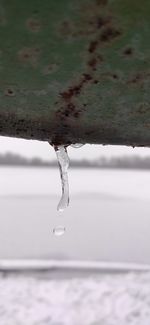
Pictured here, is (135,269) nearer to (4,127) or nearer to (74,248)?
(74,248)

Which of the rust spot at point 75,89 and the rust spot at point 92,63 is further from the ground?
the rust spot at point 92,63

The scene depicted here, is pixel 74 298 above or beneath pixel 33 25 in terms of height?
beneath

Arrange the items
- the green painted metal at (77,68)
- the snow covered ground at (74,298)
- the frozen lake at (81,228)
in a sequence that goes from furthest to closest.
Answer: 1. the frozen lake at (81,228)
2. the snow covered ground at (74,298)
3. the green painted metal at (77,68)

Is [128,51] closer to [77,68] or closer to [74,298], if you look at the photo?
[77,68]

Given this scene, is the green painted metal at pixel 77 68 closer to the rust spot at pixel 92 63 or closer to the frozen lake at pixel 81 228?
the rust spot at pixel 92 63

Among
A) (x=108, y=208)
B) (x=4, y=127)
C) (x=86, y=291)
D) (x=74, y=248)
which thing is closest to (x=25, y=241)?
(x=74, y=248)

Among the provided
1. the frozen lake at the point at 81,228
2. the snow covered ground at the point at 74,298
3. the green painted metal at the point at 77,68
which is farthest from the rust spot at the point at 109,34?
the frozen lake at the point at 81,228

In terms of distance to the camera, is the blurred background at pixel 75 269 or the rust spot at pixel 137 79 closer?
the rust spot at pixel 137 79

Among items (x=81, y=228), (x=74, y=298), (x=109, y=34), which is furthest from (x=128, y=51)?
(x=81, y=228)
